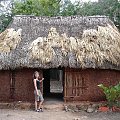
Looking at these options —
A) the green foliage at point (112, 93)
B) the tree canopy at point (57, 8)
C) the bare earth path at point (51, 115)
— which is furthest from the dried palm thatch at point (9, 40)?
the tree canopy at point (57, 8)

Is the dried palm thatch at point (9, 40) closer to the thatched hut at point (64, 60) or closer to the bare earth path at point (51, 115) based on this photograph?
the thatched hut at point (64, 60)

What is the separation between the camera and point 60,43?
1523cm

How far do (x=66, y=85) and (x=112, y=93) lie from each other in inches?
83.1

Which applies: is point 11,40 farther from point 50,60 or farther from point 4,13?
point 4,13

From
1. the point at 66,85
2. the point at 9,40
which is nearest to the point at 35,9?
the point at 9,40

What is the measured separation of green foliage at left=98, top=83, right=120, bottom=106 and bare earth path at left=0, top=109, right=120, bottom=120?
606 mm

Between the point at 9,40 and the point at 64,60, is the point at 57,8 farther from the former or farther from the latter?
the point at 64,60

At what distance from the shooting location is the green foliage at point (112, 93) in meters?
13.7

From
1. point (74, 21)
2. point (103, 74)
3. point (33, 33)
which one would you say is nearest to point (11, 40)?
point (33, 33)

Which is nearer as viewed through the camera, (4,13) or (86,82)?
(86,82)

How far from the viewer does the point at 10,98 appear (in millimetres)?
14977

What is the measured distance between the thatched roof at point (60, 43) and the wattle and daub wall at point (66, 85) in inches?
21.7

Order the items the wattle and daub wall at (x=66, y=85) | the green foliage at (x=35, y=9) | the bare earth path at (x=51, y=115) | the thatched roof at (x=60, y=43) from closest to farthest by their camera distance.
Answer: the bare earth path at (x=51, y=115)
the thatched roof at (x=60, y=43)
the wattle and daub wall at (x=66, y=85)
the green foliage at (x=35, y=9)

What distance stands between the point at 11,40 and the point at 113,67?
14.6ft
